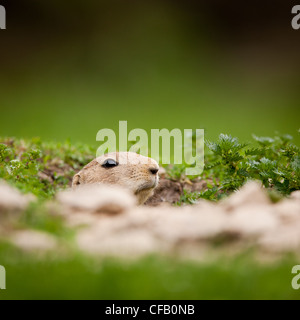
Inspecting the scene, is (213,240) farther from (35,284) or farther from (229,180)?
(229,180)

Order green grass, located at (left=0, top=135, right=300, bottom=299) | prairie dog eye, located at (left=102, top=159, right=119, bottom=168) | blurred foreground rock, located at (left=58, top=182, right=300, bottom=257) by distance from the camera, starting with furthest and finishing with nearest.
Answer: prairie dog eye, located at (left=102, top=159, right=119, bottom=168)
blurred foreground rock, located at (left=58, top=182, right=300, bottom=257)
green grass, located at (left=0, top=135, right=300, bottom=299)

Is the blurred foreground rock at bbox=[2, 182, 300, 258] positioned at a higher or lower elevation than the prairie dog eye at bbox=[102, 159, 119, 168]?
lower

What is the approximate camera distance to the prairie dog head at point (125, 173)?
5.68 metres

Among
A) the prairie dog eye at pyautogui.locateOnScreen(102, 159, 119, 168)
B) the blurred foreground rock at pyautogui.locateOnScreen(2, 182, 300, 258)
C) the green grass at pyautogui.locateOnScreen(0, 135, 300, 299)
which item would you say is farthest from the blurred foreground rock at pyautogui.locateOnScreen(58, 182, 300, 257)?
the prairie dog eye at pyautogui.locateOnScreen(102, 159, 119, 168)

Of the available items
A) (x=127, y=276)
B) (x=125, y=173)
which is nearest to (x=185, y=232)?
(x=127, y=276)

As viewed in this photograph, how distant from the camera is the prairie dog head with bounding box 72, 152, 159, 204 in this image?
5680 mm

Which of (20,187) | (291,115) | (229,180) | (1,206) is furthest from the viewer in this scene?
(291,115)

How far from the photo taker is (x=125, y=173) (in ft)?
19.0

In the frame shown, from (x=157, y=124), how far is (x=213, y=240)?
1140 cm

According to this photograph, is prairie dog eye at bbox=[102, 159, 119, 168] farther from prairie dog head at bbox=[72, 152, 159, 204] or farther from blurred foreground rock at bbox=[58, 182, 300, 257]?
blurred foreground rock at bbox=[58, 182, 300, 257]
